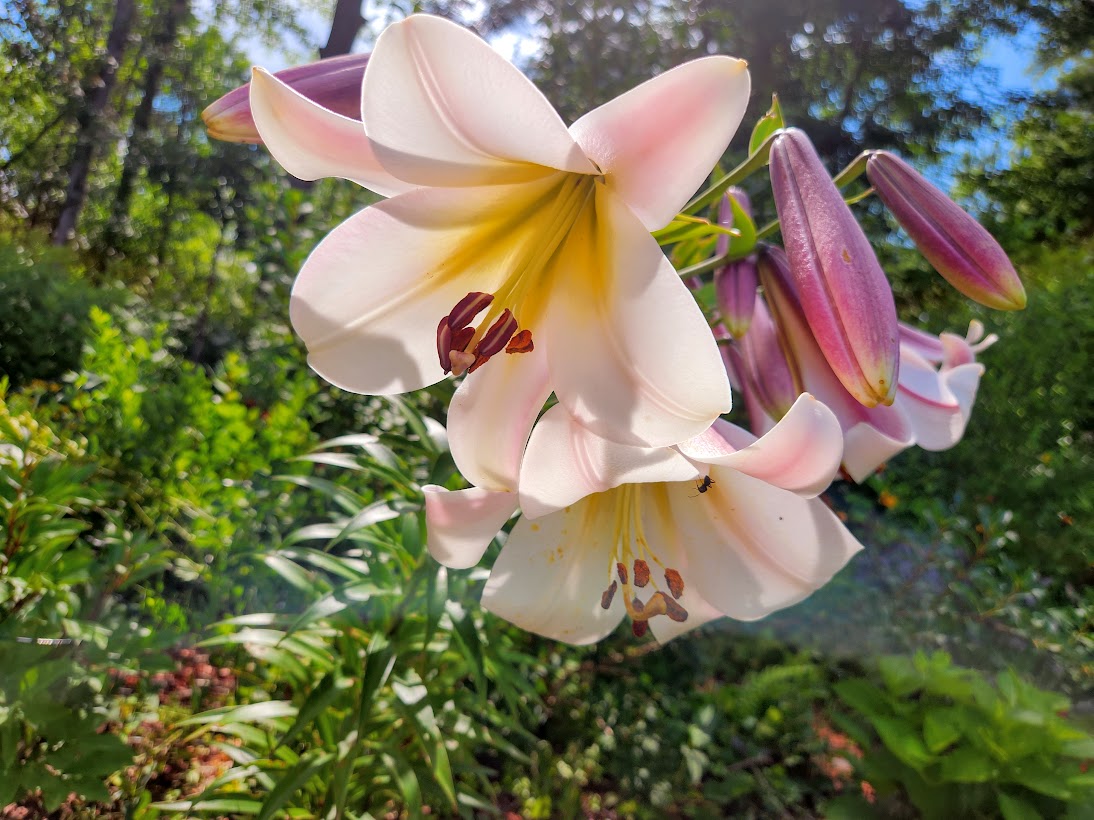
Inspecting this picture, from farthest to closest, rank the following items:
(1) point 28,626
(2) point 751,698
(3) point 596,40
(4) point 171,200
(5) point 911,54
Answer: (5) point 911,54 < (4) point 171,200 < (3) point 596,40 < (2) point 751,698 < (1) point 28,626

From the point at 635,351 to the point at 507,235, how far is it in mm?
232

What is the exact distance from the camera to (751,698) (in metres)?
1.82

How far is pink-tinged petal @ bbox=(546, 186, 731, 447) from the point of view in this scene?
0.43m

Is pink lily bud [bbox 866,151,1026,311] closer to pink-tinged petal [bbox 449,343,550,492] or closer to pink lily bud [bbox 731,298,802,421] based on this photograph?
pink lily bud [bbox 731,298,802,421]

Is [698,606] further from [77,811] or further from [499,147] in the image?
[77,811]

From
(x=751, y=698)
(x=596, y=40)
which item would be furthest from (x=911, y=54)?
(x=751, y=698)

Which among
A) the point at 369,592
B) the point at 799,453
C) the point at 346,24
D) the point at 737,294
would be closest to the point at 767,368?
the point at 737,294

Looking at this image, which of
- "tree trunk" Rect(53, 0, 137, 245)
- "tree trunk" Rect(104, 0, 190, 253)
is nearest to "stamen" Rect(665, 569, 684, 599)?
"tree trunk" Rect(53, 0, 137, 245)

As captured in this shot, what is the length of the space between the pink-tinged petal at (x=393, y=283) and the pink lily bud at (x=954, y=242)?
33cm

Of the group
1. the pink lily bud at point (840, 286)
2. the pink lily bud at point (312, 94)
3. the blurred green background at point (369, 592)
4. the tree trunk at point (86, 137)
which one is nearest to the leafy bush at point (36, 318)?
the blurred green background at point (369, 592)

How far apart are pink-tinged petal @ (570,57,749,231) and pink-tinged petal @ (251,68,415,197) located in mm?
157

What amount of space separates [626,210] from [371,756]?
→ 113cm

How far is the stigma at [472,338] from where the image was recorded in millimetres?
507

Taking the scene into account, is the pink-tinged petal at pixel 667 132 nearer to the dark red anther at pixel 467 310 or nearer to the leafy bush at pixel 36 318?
the dark red anther at pixel 467 310
